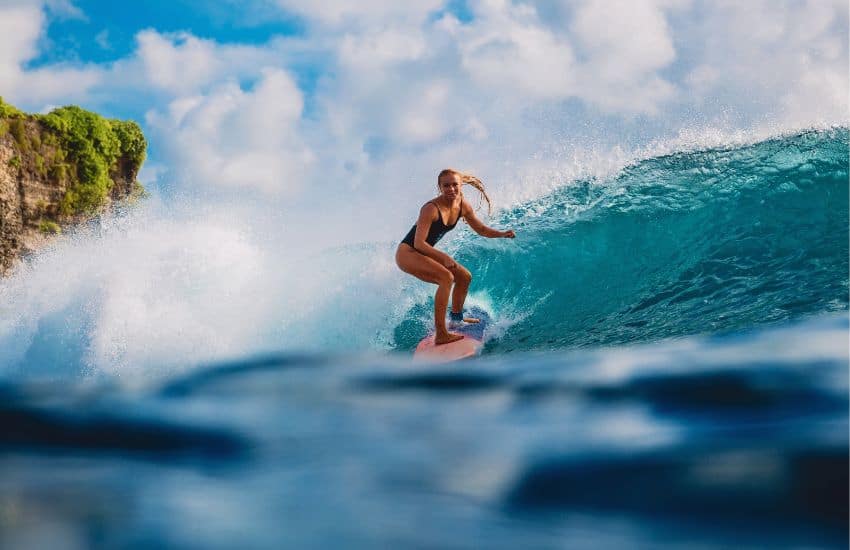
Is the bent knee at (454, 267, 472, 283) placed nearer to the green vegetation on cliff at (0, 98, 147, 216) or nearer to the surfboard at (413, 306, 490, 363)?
the surfboard at (413, 306, 490, 363)

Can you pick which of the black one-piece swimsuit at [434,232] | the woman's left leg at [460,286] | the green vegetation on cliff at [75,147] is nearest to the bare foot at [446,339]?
the woman's left leg at [460,286]

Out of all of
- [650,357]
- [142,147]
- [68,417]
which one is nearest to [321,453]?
[68,417]

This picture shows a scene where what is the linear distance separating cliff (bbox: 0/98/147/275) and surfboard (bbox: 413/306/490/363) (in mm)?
15350

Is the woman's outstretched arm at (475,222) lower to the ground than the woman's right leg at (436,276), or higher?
higher

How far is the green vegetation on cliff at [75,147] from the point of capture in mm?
17484

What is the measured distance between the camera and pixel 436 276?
→ 5496 millimetres

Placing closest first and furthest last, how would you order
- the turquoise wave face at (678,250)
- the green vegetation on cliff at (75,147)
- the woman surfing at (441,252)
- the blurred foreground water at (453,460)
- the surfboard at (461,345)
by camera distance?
1. the blurred foreground water at (453,460)
2. the surfboard at (461,345)
3. the turquoise wave face at (678,250)
4. the woman surfing at (441,252)
5. the green vegetation on cliff at (75,147)

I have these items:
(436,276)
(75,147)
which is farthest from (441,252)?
(75,147)

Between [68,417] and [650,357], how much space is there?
187 centimetres

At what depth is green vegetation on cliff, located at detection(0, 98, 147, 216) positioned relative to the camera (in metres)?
17.5

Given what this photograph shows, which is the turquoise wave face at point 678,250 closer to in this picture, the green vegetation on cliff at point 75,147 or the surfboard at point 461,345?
the surfboard at point 461,345

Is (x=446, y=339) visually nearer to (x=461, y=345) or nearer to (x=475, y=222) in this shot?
(x=461, y=345)

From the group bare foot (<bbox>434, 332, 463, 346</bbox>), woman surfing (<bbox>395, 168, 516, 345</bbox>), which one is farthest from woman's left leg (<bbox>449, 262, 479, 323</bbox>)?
bare foot (<bbox>434, 332, 463, 346</bbox>)

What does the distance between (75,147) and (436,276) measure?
16.7 metres
